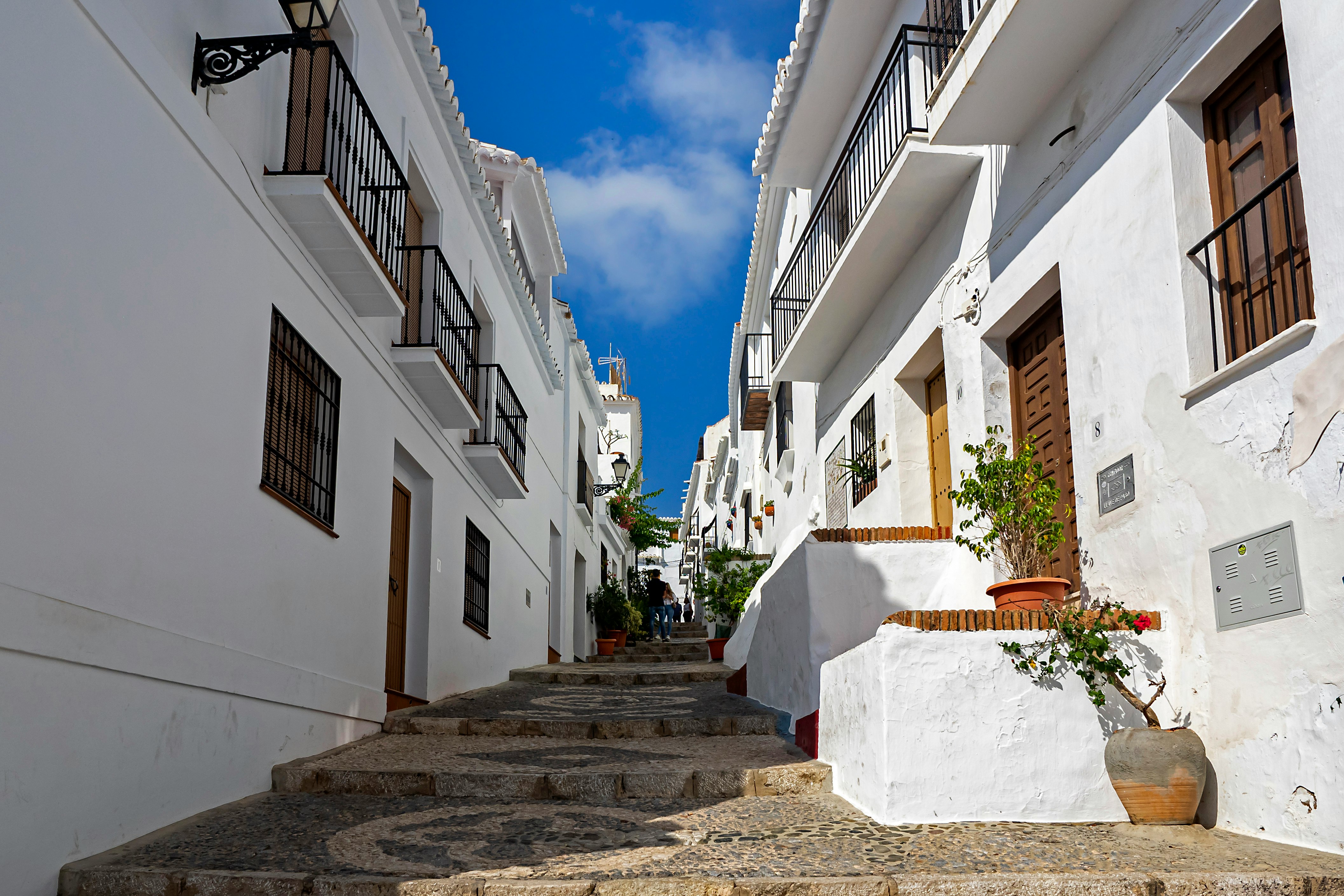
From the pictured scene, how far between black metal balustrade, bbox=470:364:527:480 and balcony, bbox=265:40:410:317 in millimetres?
2770

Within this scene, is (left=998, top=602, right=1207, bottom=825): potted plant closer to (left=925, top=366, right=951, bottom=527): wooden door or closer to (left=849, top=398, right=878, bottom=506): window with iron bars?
(left=925, top=366, right=951, bottom=527): wooden door

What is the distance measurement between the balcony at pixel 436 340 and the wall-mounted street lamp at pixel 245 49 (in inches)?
107

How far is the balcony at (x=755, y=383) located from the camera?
1981 centimetres

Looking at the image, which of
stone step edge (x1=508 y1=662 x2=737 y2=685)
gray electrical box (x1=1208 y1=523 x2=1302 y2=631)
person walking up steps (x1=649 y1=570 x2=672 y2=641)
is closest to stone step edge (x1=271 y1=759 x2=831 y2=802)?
gray electrical box (x1=1208 y1=523 x2=1302 y2=631)

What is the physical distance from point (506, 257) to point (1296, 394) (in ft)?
34.2

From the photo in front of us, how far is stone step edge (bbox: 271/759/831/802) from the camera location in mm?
5637

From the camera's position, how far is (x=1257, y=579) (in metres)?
4.23

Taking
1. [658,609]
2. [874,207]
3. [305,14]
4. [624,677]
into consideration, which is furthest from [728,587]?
Result: [305,14]

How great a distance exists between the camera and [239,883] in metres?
3.85

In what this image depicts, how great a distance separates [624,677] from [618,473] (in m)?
12.0

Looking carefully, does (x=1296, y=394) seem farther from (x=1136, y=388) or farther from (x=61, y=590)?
(x=61, y=590)

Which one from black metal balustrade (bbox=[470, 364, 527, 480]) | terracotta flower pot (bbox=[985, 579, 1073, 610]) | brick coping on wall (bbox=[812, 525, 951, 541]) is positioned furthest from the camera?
black metal balustrade (bbox=[470, 364, 527, 480])

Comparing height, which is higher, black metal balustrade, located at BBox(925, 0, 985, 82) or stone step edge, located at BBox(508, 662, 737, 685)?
black metal balustrade, located at BBox(925, 0, 985, 82)

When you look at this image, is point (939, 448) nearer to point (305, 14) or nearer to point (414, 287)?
point (414, 287)
